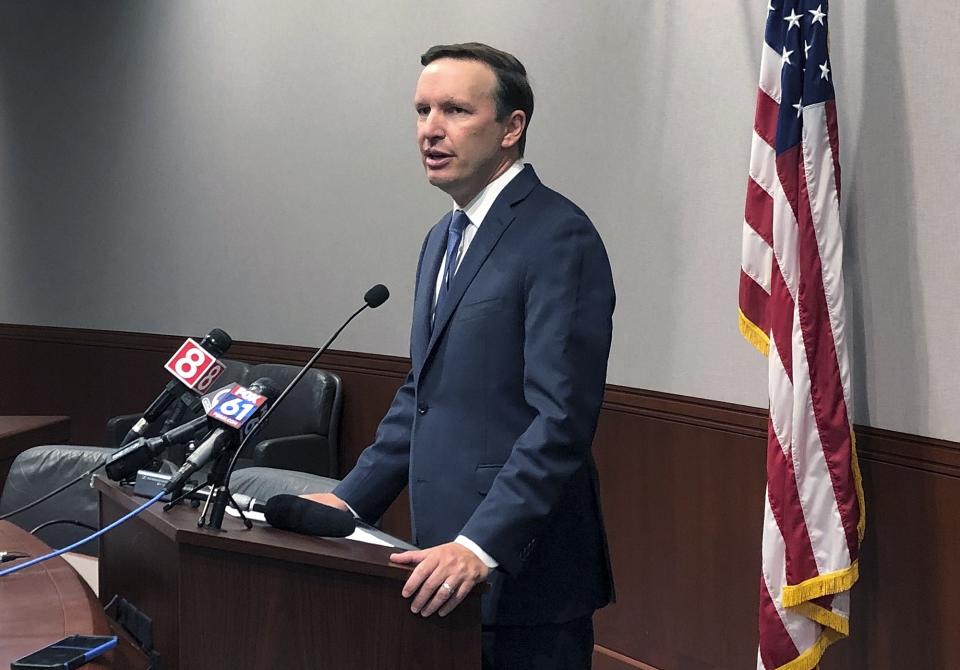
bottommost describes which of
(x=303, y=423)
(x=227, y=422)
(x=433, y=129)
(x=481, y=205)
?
(x=303, y=423)

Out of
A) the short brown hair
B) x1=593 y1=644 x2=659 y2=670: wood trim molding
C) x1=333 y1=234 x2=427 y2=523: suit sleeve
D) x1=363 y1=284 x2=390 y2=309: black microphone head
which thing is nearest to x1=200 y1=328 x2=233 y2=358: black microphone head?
x1=363 y1=284 x2=390 y2=309: black microphone head

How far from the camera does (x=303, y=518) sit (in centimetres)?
159

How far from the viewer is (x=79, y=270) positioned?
698 cm

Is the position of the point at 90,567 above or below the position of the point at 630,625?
above

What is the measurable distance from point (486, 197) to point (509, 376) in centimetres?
34

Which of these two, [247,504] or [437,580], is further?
[247,504]

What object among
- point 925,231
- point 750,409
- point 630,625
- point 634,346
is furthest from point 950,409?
point 630,625

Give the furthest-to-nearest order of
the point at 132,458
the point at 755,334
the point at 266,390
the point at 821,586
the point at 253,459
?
the point at 253,459
the point at 755,334
the point at 821,586
the point at 132,458
the point at 266,390

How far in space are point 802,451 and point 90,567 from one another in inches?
73.9

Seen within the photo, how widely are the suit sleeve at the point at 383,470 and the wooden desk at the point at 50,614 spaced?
471 mm

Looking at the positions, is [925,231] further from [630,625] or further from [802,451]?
[630,625]

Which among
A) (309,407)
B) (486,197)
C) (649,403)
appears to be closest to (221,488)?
(486,197)

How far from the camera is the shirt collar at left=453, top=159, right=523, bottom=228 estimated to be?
6.48 feet

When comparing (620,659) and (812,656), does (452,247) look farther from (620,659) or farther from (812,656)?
(620,659)
